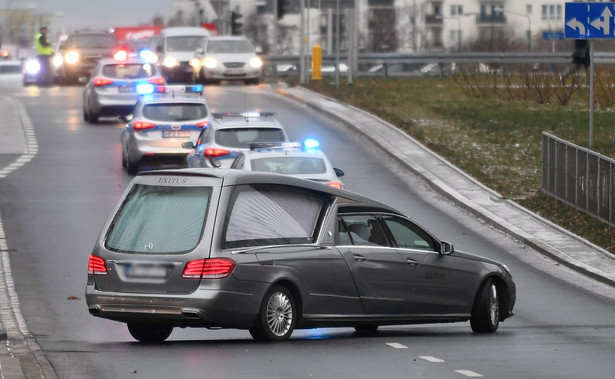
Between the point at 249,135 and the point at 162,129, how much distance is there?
15.8 ft

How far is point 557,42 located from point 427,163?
83184mm

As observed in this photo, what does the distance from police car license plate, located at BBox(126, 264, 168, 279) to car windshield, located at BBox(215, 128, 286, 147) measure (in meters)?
12.9

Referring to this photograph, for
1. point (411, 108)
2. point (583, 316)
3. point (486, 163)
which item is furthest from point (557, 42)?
point (583, 316)

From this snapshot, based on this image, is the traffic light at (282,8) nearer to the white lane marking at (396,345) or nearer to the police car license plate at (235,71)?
the police car license plate at (235,71)

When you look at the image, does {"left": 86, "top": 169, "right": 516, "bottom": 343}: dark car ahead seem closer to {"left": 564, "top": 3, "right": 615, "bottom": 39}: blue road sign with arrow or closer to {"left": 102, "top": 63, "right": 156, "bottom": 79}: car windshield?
{"left": 564, "top": 3, "right": 615, "bottom": 39}: blue road sign with arrow

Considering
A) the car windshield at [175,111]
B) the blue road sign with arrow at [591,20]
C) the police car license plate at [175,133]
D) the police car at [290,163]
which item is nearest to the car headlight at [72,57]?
the car windshield at [175,111]

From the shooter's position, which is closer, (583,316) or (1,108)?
(583,316)

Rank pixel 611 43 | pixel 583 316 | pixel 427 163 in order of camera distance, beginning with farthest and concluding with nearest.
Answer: pixel 611 43, pixel 427 163, pixel 583 316

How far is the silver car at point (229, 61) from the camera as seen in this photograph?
53.2 metres

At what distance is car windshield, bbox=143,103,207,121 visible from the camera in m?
31.5

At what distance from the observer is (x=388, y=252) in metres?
15.1

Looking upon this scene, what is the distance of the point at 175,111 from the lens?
3172 cm

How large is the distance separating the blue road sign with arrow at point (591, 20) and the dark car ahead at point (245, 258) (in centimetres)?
1367

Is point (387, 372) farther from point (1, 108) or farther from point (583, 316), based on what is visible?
point (1, 108)
